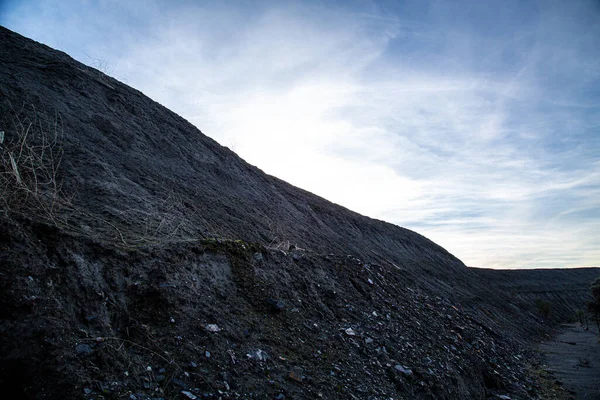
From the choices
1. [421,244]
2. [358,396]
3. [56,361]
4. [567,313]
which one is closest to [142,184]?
[56,361]

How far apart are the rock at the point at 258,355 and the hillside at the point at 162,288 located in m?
0.02

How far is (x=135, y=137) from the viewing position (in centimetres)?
973

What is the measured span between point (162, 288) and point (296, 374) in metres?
2.15

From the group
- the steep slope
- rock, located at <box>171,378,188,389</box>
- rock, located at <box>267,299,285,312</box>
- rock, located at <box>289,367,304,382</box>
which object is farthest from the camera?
the steep slope

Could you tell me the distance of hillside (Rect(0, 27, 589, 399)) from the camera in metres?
3.31

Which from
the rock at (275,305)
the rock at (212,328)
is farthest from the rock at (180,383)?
the rock at (275,305)

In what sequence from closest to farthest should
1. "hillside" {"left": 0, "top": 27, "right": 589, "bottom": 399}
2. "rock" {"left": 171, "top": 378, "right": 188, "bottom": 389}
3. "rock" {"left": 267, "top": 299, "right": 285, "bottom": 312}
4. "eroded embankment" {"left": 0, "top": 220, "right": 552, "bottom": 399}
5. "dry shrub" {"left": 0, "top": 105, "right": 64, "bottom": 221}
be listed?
"eroded embankment" {"left": 0, "top": 220, "right": 552, "bottom": 399}, "hillside" {"left": 0, "top": 27, "right": 589, "bottom": 399}, "rock" {"left": 171, "top": 378, "right": 188, "bottom": 389}, "dry shrub" {"left": 0, "top": 105, "right": 64, "bottom": 221}, "rock" {"left": 267, "top": 299, "right": 285, "bottom": 312}

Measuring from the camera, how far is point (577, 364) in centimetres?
1280

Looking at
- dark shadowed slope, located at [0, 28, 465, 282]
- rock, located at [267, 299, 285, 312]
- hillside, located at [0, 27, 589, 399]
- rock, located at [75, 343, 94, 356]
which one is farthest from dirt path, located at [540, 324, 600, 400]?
rock, located at [75, 343, 94, 356]

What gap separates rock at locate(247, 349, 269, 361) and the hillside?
2 cm

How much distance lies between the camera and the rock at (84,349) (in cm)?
317

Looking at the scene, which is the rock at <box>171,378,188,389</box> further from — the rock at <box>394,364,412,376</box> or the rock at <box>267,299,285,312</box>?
the rock at <box>394,364,412,376</box>

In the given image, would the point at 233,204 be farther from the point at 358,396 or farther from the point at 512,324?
the point at 512,324

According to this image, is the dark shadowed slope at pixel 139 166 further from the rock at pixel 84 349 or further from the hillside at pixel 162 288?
the rock at pixel 84 349
